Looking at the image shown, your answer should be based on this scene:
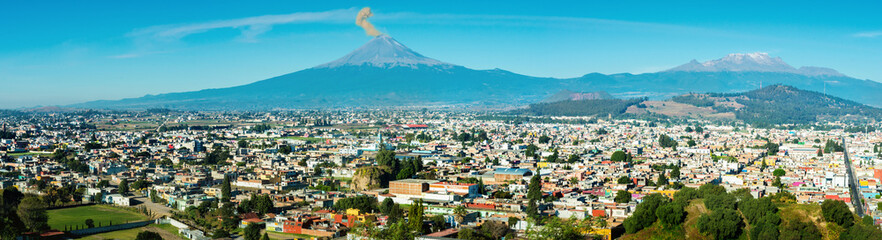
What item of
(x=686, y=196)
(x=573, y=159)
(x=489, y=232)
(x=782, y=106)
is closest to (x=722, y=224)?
(x=686, y=196)

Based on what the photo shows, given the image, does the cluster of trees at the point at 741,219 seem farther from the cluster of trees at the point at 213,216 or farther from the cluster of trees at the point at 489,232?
the cluster of trees at the point at 213,216

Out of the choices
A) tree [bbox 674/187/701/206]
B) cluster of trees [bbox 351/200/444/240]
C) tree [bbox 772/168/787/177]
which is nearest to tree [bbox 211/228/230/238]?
cluster of trees [bbox 351/200/444/240]

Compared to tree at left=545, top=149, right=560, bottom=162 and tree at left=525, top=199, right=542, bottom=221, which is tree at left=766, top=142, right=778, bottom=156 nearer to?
tree at left=545, top=149, right=560, bottom=162

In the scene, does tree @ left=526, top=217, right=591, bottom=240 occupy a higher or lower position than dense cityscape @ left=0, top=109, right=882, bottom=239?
higher

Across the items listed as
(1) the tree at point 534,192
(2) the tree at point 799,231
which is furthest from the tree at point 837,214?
(1) the tree at point 534,192

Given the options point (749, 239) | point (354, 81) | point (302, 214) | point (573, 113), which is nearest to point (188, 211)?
point (302, 214)

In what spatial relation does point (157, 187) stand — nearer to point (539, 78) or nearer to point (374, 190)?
point (374, 190)
